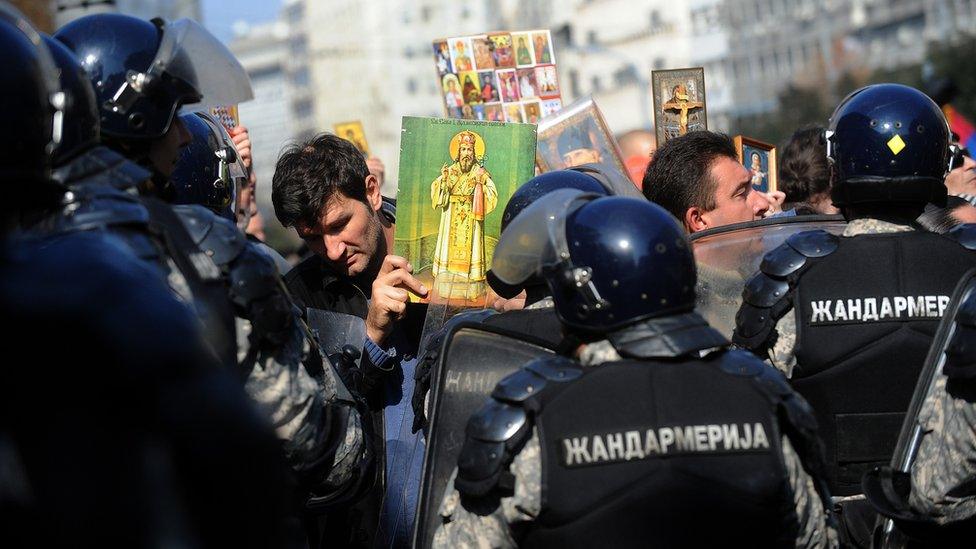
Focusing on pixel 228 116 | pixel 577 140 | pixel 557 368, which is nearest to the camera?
pixel 557 368

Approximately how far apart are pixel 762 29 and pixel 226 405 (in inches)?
3022

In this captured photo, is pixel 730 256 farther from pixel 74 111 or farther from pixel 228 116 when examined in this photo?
pixel 228 116

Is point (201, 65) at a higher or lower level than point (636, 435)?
higher

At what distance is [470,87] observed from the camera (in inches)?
246

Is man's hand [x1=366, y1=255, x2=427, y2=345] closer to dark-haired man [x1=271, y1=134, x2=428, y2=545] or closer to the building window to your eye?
dark-haired man [x1=271, y1=134, x2=428, y2=545]

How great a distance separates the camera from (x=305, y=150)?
508cm

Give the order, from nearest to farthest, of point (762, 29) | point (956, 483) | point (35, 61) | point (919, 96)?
1. point (35, 61)
2. point (956, 483)
3. point (919, 96)
4. point (762, 29)

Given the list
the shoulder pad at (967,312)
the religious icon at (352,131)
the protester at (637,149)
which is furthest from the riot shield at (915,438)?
the religious icon at (352,131)

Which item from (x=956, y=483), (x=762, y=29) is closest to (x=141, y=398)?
(x=956, y=483)

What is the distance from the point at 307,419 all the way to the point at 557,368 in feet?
2.15

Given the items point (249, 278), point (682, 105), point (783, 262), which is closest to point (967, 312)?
point (783, 262)

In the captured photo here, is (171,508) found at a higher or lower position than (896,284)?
higher

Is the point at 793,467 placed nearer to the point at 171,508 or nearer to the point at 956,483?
the point at 956,483

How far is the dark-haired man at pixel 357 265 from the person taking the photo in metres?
4.35
